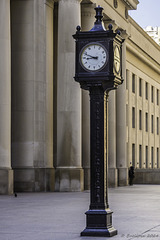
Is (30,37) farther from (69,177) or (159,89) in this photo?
(159,89)

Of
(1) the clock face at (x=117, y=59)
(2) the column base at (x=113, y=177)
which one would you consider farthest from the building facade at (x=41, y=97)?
(1) the clock face at (x=117, y=59)

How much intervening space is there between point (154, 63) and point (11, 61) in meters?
39.4

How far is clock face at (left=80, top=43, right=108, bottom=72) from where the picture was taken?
14.8 metres

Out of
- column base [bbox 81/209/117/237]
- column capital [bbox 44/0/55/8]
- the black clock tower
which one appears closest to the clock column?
column capital [bbox 44/0/55/8]

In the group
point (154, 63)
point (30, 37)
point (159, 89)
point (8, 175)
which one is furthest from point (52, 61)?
point (159, 89)

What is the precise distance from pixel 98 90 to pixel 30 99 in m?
22.3

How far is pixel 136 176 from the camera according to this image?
55.7 meters

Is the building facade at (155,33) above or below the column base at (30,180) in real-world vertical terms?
above

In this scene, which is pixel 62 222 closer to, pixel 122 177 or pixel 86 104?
pixel 86 104

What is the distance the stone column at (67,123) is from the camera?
3694 cm

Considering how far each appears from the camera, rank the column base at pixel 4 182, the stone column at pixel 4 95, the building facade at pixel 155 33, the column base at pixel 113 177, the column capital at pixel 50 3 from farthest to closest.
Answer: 1. the building facade at pixel 155 33
2. the column base at pixel 113 177
3. the column capital at pixel 50 3
4. the stone column at pixel 4 95
5. the column base at pixel 4 182

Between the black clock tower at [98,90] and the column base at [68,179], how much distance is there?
2187cm

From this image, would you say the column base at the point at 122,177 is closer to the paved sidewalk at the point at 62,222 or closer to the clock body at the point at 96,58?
the paved sidewalk at the point at 62,222

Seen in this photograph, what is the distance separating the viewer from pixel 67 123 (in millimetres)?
37250
